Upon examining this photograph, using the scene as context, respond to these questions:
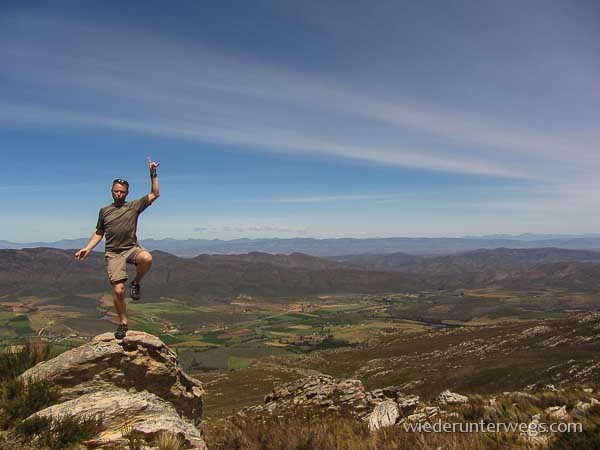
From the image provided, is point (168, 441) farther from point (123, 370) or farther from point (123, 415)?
point (123, 370)

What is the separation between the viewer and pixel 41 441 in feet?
24.9

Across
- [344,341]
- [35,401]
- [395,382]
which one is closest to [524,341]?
[395,382]

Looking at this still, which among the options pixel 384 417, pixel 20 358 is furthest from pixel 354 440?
pixel 20 358

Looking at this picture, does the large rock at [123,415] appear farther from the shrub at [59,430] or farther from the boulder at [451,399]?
the boulder at [451,399]

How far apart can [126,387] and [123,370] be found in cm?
48

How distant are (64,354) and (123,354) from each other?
1588mm

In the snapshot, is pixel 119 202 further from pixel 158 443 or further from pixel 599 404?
pixel 599 404

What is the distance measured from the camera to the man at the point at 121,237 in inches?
431

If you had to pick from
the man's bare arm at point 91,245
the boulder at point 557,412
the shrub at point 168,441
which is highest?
the man's bare arm at point 91,245

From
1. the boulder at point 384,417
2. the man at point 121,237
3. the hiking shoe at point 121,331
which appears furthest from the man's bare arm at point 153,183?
the boulder at point 384,417

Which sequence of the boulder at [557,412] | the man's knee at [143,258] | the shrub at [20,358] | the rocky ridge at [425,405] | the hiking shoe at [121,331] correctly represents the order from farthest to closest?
the hiking shoe at [121,331] < the man's knee at [143,258] < the shrub at [20,358] < the rocky ridge at [425,405] < the boulder at [557,412]

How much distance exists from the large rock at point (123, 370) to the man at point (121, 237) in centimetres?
106

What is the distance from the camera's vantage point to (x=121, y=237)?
11.1 metres

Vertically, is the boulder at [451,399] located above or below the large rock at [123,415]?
below
